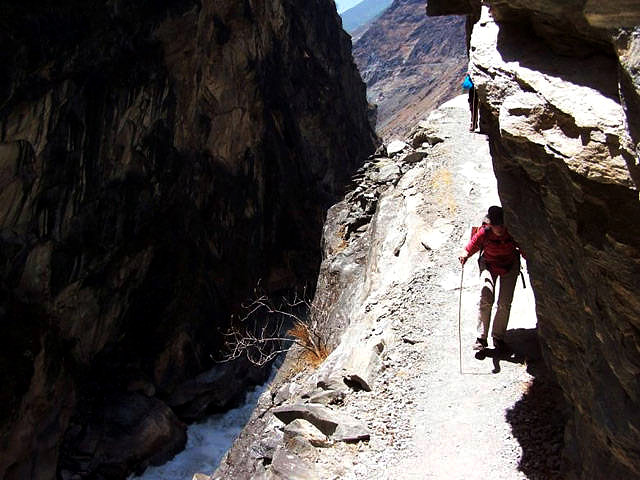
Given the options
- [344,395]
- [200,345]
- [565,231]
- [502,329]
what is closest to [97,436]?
[200,345]

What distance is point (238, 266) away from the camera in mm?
31188

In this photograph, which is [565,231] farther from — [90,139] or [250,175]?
[250,175]

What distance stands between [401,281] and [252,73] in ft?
75.5

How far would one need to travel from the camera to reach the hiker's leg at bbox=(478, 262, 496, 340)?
293 inches

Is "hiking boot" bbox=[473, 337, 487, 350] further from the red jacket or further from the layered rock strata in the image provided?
the layered rock strata

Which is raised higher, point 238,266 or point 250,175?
point 250,175

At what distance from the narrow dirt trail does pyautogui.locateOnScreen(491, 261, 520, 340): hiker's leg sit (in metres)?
0.36

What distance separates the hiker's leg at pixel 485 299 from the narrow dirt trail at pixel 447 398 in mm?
305

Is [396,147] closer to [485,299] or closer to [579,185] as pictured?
[485,299]

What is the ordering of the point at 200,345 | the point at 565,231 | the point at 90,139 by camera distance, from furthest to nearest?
the point at 200,345 → the point at 90,139 → the point at 565,231

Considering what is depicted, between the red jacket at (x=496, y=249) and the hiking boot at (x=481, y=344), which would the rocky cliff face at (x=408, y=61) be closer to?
the hiking boot at (x=481, y=344)

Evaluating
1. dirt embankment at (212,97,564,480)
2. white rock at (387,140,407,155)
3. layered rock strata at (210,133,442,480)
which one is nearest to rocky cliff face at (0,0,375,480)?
layered rock strata at (210,133,442,480)

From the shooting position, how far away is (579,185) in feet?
13.5

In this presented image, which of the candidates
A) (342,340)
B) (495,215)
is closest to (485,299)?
(495,215)
